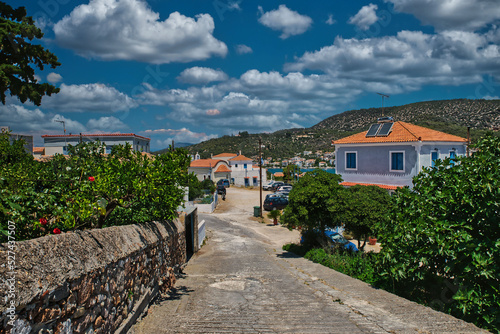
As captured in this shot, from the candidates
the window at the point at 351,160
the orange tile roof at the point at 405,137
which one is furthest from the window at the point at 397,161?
the window at the point at 351,160

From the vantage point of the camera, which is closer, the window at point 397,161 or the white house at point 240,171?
the window at point 397,161

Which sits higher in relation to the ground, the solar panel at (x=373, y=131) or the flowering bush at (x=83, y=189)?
the solar panel at (x=373, y=131)

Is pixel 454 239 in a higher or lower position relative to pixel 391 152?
lower

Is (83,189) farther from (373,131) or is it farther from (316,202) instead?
(373,131)

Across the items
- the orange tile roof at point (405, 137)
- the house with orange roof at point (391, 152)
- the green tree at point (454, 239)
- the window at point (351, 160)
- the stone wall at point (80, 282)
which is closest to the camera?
the stone wall at point (80, 282)

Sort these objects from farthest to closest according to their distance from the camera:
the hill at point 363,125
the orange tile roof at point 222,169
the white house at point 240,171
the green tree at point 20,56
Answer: the hill at point 363,125 < the white house at point 240,171 < the orange tile roof at point 222,169 < the green tree at point 20,56

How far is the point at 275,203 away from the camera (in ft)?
128

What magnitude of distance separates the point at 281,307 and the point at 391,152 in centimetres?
2295

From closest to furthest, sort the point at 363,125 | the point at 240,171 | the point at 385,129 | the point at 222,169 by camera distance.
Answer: the point at 385,129 → the point at 222,169 → the point at 240,171 → the point at 363,125

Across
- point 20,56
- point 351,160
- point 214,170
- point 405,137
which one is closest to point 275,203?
point 351,160

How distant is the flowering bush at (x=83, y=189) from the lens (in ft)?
15.3

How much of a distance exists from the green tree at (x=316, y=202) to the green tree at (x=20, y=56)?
1098 cm

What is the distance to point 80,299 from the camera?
398 centimetres

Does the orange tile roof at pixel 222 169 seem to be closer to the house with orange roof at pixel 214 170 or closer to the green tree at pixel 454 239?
the house with orange roof at pixel 214 170
